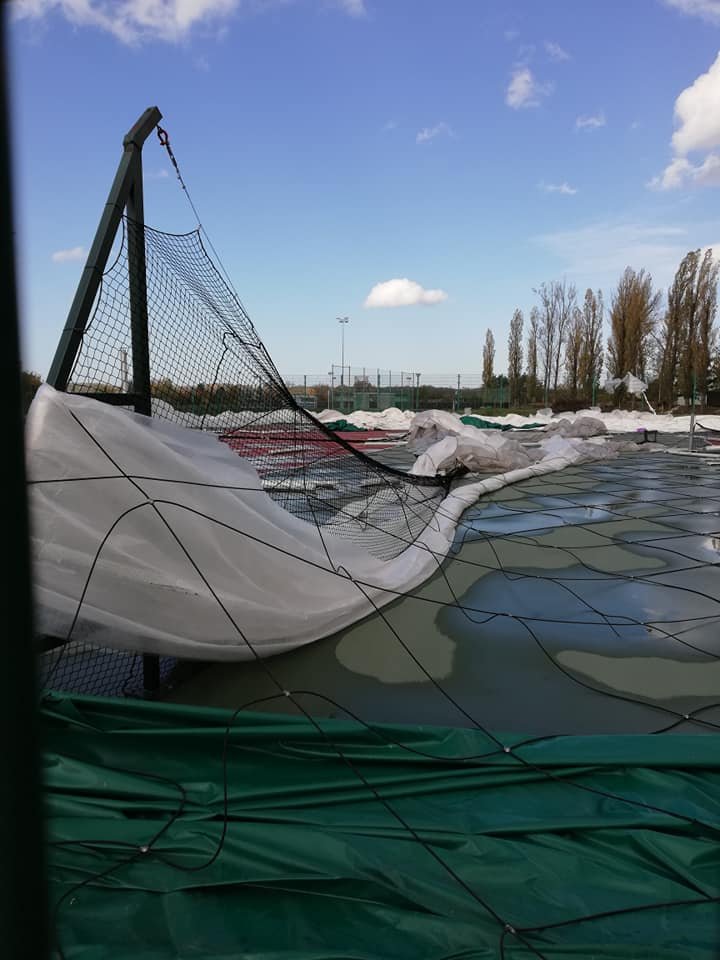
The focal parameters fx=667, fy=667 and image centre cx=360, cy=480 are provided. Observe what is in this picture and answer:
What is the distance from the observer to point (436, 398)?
93.2 feet

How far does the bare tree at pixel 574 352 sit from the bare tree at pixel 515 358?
7.06ft

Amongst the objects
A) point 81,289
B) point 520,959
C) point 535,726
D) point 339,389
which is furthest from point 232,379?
point 339,389

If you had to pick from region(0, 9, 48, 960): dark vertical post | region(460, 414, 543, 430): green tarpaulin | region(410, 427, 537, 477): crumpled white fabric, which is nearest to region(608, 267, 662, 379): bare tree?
region(460, 414, 543, 430): green tarpaulin

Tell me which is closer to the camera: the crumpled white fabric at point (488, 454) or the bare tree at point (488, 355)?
the crumpled white fabric at point (488, 454)

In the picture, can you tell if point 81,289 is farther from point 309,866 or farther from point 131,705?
point 309,866

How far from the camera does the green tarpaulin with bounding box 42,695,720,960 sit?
1.17 metres

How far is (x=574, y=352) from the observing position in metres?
29.0

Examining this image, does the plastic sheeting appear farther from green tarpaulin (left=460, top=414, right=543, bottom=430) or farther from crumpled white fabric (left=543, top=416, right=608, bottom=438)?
green tarpaulin (left=460, top=414, right=543, bottom=430)

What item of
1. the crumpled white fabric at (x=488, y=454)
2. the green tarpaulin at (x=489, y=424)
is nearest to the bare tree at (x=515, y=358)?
the green tarpaulin at (x=489, y=424)

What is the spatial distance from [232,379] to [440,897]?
2.30m

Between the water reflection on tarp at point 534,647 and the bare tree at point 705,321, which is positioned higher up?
the bare tree at point 705,321

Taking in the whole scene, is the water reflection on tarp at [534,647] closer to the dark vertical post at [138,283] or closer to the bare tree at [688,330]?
the dark vertical post at [138,283]

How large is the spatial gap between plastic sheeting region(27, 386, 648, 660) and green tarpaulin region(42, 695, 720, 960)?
0.89ft

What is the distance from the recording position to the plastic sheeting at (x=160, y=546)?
188 centimetres
